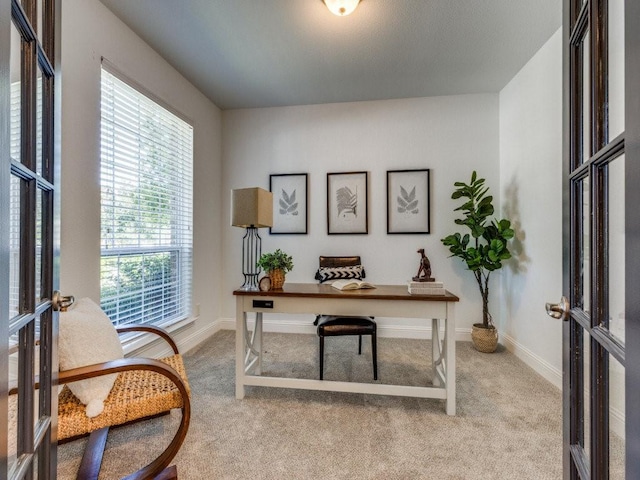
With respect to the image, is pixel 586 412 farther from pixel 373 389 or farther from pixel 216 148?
Answer: pixel 216 148

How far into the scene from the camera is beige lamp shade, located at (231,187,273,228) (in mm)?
2068

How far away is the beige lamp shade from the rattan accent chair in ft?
3.49

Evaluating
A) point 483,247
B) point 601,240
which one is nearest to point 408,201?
point 483,247

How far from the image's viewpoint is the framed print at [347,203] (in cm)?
341

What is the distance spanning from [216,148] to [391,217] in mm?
2279

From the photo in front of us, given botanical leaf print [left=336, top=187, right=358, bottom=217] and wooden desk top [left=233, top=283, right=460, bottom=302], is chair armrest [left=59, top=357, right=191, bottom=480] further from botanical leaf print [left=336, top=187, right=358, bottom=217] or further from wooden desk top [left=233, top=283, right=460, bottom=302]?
botanical leaf print [left=336, top=187, right=358, bottom=217]

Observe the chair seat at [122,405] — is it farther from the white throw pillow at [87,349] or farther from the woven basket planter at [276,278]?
the woven basket planter at [276,278]

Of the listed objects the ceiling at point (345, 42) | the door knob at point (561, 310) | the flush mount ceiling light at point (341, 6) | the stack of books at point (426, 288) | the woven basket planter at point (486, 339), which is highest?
the ceiling at point (345, 42)

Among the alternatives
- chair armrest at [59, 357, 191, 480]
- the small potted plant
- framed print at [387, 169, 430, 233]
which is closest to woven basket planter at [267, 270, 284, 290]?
the small potted plant

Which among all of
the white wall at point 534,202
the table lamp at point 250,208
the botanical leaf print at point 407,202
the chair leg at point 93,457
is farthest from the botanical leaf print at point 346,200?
the chair leg at point 93,457

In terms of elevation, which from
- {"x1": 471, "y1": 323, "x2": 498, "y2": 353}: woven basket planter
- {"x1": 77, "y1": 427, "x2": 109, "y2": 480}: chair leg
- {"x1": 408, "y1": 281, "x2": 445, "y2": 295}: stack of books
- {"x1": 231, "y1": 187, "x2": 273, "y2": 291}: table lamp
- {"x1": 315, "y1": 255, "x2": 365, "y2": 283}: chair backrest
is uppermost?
{"x1": 231, "y1": 187, "x2": 273, "y2": 291}: table lamp

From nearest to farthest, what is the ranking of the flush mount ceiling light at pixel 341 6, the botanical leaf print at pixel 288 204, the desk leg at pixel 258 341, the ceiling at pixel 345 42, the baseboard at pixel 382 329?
1. the flush mount ceiling light at pixel 341 6
2. the ceiling at pixel 345 42
3. the desk leg at pixel 258 341
4. the baseboard at pixel 382 329
5. the botanical leaf print at pixel 288 204

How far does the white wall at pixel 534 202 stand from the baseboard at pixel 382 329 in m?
0.44

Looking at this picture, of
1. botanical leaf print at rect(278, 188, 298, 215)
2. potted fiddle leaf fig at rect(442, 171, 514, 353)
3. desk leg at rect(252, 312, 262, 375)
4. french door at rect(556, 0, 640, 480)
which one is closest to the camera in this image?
french door at rect(556, 0, 640, 480)
